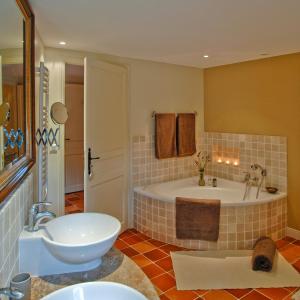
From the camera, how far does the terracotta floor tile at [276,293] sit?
2.55m

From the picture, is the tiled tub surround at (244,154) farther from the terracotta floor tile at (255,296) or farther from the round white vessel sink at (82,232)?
the round white vessel sink at (82,232)

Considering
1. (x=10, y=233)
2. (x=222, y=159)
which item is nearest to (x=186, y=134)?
(x=222, y=159)

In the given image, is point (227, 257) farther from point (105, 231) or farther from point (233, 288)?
point (105, 231)

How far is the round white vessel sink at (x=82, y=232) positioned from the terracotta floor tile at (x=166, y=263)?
4.95 feet

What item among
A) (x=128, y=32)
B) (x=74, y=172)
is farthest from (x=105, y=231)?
(x=74, y=172)

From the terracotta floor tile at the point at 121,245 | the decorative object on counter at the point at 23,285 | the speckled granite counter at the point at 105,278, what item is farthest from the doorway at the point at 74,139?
the decorative object on counter at the point at 23,285

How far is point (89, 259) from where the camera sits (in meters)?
1.44

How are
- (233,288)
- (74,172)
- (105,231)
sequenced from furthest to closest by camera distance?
1. (74,172)
2. (233,288)
3. (105,231)

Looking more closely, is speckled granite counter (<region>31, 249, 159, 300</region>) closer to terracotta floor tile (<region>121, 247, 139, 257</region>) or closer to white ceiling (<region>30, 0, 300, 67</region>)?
white ceiling (<region>30, 0, 300, 67</region>)

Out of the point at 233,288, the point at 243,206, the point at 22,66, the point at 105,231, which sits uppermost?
the point at 22,66

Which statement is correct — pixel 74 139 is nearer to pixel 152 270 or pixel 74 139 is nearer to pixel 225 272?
pixel 152 270

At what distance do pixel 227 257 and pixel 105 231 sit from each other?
2.00m

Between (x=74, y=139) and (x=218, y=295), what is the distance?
4.20m

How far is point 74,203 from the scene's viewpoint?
5.39 meters
